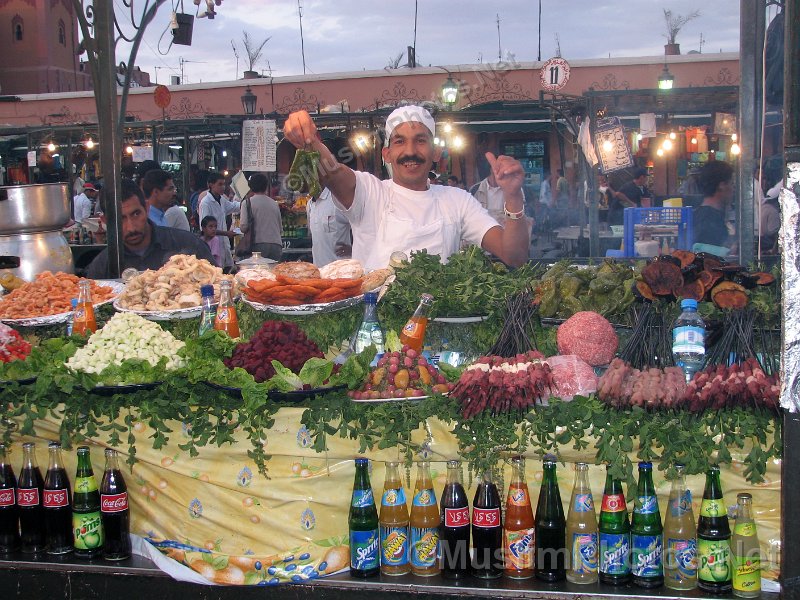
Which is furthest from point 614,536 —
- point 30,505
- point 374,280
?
point 30,505

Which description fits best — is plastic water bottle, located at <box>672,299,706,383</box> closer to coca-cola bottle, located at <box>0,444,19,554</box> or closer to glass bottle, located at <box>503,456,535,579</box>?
glass bottle, located at <box>503,456,535,579</box>

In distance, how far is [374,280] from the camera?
3.65 m

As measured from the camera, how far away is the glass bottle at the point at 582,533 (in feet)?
9.18

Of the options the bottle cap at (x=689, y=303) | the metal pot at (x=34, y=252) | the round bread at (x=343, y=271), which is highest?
the metal pot at (x=34, y=252)

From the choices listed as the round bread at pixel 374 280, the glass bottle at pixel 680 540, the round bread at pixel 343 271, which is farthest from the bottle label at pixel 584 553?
the round bread at pixel 343 271

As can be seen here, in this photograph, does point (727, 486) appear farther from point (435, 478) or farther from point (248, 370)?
point (248, 370)

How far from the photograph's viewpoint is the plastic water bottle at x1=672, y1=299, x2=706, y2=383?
2.97 meters

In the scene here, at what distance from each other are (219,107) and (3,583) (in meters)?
19.2

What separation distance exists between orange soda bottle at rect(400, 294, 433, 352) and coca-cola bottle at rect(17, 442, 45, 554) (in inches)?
62.3

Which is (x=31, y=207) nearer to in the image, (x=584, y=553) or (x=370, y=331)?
(x=370, y=331)

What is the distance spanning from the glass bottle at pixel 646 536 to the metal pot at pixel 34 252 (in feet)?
11.9

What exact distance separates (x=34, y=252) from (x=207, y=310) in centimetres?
166

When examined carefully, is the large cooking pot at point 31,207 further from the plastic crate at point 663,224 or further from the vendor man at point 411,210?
the plastic crate at point 663,224

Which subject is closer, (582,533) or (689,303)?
(582,533)
